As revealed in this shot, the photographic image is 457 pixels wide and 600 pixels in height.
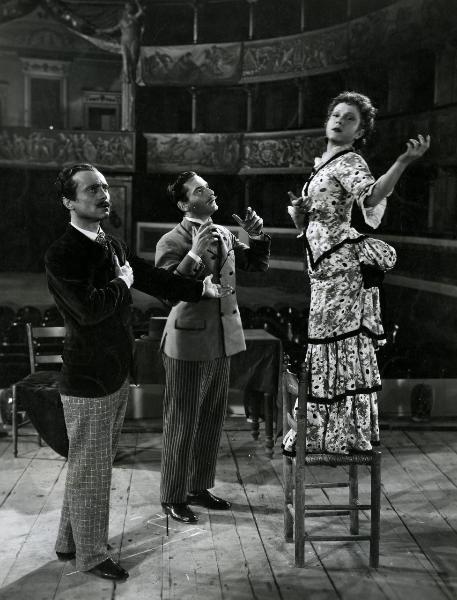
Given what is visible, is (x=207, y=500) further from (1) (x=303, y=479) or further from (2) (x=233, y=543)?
(1) (x=303, y=479)

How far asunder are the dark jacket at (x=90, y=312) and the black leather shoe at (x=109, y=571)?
0.73 meters

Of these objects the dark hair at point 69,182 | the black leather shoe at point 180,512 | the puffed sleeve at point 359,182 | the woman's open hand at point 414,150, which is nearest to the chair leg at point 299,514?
the black leather shoe at point 180,512

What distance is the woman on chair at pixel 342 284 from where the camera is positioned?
10.1 ft

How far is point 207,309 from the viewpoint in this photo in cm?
380

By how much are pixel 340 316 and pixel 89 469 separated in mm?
1176

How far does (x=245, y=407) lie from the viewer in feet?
19.1

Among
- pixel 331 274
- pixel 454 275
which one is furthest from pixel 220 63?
pixel 331 274

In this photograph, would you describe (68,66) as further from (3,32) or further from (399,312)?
(399,312)

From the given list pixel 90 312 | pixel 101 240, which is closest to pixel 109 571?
pixel 90 312

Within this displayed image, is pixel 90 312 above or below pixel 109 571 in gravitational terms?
above

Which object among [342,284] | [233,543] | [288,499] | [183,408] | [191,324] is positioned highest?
[342,284]

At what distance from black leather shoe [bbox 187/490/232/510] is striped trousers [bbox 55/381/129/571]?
932mm

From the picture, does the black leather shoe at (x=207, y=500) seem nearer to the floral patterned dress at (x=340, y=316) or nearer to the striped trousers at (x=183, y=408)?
the striped trousers at (x=183, y=408)

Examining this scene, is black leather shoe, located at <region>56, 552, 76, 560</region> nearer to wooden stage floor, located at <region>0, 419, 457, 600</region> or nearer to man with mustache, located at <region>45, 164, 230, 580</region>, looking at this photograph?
wooden stage floor, located at <region>0, 419, 457, 600</region>
